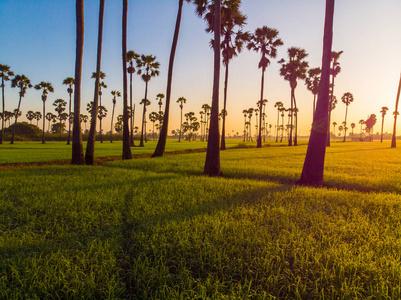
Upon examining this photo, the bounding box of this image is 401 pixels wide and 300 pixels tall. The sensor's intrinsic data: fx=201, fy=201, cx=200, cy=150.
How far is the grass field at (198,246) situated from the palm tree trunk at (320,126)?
8.60 ft

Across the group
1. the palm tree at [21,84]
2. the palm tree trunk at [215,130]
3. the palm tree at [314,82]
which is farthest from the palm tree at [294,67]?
the palm tree at [21,84]

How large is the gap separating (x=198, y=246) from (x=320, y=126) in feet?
27.6

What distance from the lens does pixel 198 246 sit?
3494 millimetres

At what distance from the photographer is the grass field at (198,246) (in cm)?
264

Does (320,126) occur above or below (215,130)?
above

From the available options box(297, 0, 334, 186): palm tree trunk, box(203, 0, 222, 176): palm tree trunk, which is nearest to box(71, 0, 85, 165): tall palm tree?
box(203, 0, 222, 176): palm tree trunk

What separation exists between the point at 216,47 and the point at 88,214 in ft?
34.7

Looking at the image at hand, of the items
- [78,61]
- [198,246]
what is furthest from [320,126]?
[78,61]

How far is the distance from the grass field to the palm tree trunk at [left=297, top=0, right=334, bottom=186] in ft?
8.60

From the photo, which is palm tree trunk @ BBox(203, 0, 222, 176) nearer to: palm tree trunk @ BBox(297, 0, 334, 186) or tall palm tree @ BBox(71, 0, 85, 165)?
palm tree trunk @ BBox(297, 0, 334, 186)

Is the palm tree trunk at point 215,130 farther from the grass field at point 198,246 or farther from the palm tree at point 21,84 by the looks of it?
the palm tree at point 21,84

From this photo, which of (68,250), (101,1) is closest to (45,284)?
(68,250)

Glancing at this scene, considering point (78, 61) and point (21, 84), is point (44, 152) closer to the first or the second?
point (78, 61)

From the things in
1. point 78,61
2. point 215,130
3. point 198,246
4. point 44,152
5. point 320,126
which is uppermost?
point 78,61
